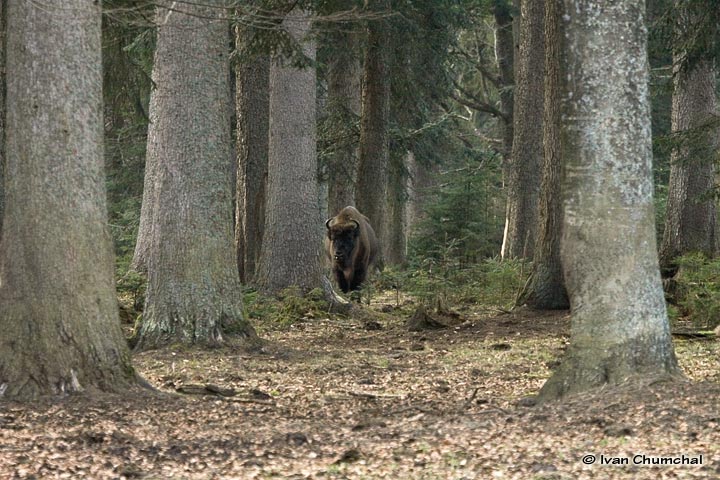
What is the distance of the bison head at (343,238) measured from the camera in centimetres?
2011

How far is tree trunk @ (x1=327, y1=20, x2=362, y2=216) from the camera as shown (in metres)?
24.3

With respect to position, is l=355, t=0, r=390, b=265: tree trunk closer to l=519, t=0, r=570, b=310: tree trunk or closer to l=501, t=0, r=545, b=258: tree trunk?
l=501, t=0, r=545, b=258: tree trunk

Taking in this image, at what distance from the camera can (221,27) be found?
40.2 ft

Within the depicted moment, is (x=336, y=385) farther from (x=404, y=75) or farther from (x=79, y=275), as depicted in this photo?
(x=404, y=75)

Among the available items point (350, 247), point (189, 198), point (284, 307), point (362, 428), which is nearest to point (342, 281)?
point (350, 247)

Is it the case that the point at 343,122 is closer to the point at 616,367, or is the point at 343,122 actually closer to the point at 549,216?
the point at 549,216

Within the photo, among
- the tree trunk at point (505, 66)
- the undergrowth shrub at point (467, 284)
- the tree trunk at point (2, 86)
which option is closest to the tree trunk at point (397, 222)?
the tree trunk at point (505, 66)

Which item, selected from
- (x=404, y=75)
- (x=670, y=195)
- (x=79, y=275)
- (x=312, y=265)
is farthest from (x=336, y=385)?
(x=404, y=75)

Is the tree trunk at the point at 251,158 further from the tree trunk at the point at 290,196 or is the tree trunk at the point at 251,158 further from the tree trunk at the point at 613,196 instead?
the tree trunk at the point at 613,196

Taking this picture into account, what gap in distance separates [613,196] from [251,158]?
12.8m

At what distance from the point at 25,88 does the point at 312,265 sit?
9.87 meters

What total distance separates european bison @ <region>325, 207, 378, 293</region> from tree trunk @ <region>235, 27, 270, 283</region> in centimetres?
148

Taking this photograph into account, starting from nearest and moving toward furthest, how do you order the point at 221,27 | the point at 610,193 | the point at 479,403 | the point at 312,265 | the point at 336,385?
the point at 610,193, the point at 479,403, the point at 336,385, the point at 221,27, the point at 312,265

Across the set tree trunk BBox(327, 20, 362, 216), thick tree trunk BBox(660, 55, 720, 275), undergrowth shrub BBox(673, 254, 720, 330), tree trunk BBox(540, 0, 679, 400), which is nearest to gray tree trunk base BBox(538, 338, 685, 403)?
tree trunk BBox(540, 0, 679, 400)
